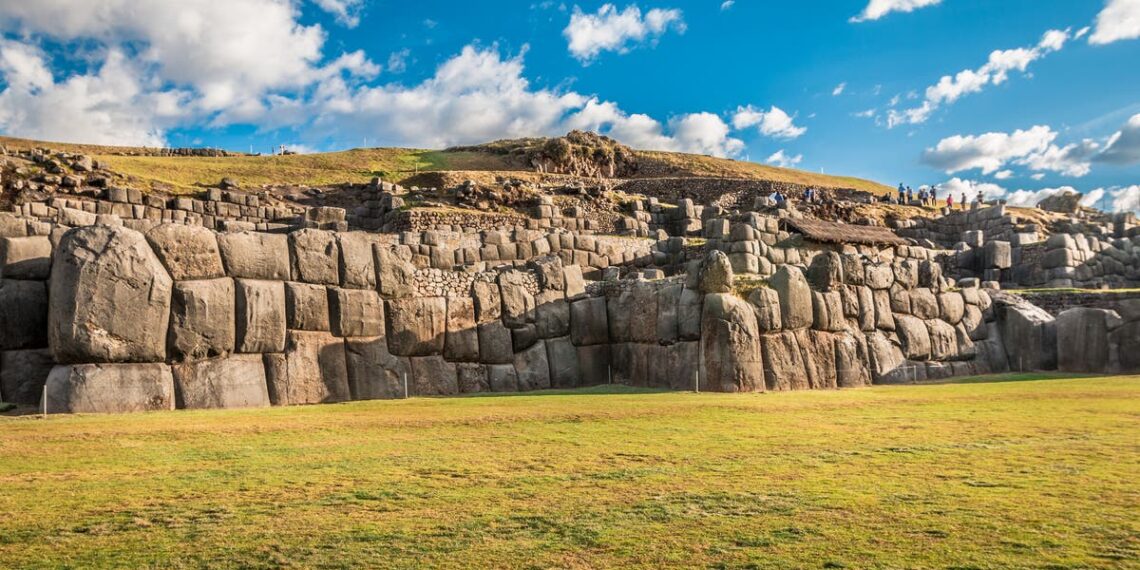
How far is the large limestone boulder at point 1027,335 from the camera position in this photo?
25516 mm

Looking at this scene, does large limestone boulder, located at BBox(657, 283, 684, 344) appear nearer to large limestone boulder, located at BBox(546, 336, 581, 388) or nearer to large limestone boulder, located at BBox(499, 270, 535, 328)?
large limestone boulder, located at BBox(546, 336, 581, 388)

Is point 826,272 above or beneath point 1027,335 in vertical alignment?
above

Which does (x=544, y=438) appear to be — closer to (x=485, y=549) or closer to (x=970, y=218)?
(x=485, y=549)

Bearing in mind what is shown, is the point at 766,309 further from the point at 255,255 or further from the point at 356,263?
the point at 255,255

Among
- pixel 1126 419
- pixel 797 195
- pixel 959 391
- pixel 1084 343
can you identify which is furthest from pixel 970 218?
pixel 1126 419

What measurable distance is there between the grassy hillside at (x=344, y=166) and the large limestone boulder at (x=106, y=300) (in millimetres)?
33195

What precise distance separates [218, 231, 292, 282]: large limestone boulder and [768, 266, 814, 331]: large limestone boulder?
1256cm

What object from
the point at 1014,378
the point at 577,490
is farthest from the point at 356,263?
the point at 1014,378

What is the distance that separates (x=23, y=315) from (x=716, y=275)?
1555 centimetres

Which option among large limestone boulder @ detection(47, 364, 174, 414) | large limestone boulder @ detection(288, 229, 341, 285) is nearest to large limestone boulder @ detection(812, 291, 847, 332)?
large limestone boulder @ detection(288, 229, 341, 285)

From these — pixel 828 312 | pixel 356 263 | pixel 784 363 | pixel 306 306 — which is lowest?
pixel 784 363

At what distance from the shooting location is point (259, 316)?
56.7 ft

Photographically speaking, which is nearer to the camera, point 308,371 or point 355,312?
point 308,371

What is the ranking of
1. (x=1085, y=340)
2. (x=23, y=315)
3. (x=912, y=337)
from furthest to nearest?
(x=912, y=337), (x=1085, y=340), (x=23, y=315)
